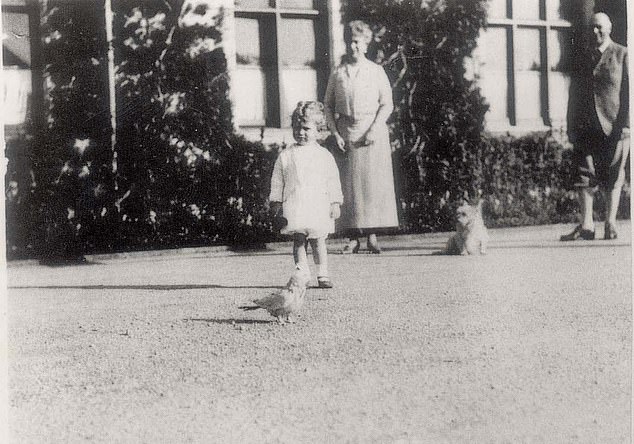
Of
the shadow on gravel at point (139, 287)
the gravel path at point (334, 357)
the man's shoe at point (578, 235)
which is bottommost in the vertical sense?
the gravel path at point (334, 357)

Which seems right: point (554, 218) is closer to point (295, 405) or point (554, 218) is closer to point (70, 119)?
point (70, 119)

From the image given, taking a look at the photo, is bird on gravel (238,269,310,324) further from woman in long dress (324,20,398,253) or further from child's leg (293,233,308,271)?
A: woman in long dress (324,20,398,253)

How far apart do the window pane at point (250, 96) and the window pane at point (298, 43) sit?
0.28m

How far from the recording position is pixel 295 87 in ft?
24.8

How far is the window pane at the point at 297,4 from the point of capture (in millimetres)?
7422

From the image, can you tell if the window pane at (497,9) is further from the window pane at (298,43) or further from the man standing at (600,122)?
the window pane at (298,43)

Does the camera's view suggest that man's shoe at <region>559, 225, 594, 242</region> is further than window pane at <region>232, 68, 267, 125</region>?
No

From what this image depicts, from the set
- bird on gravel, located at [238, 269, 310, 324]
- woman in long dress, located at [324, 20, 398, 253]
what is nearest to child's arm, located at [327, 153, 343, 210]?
bird on gravel, located at [238, 269, 310, 324]

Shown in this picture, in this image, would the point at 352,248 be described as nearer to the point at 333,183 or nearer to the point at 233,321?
the point at 333,183

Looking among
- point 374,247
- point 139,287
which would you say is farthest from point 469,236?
point 139,287

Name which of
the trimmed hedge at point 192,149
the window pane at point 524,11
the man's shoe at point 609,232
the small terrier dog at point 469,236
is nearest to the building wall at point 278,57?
the trimmed hedge at point 192,149

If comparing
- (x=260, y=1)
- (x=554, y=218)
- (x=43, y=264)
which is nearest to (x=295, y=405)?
(x=43, y=264)

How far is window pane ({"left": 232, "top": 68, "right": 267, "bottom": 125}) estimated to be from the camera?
7324 mm

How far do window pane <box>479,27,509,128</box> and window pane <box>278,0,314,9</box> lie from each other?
166cm
